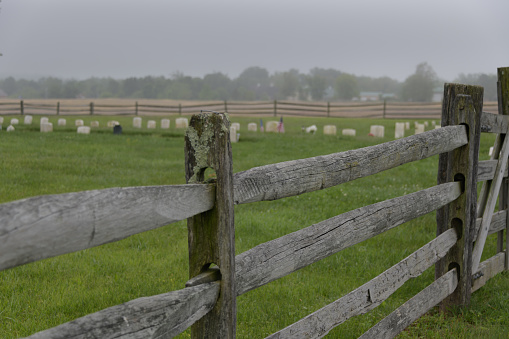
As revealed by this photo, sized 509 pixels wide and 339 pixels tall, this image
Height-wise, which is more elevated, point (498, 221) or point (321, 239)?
point (321, 239)

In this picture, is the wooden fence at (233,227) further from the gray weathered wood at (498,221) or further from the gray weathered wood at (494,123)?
the gray weathered wood at (498,221)

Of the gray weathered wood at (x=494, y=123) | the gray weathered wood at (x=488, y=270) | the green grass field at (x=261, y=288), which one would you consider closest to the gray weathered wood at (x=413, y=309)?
the green grass field at (x=261, y=288)

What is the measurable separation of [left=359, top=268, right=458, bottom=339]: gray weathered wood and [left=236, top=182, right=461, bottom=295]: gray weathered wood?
0.68m

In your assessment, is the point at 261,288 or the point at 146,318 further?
the point at 261,288

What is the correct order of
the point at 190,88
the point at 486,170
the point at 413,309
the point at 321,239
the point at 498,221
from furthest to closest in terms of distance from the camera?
the point at 190,88 → the point at 498,221 → the point at 486,170 → the point at 413,309 → the point at 321,239

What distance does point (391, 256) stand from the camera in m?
6.10

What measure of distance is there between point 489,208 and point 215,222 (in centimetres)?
394

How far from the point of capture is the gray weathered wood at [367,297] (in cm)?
266

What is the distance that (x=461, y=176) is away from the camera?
4.46m

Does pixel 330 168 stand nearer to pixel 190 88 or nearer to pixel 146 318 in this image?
pixel 146 318

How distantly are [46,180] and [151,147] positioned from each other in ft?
22.0

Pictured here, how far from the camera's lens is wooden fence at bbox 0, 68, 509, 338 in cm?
144

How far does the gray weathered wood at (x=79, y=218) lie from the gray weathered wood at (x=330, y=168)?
44 centimetres

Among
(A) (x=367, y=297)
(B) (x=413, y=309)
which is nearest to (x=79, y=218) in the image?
(A) (x=367, y=297)
